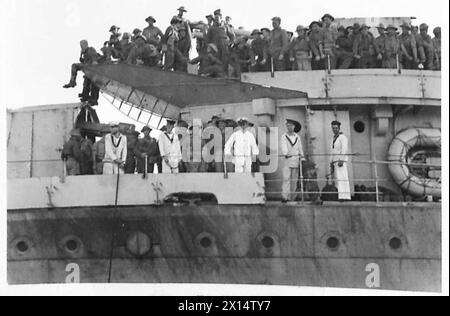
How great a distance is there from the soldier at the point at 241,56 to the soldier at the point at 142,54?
59.4 inches

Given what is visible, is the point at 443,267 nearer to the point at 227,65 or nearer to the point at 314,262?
the point at 314,262

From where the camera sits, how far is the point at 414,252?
17.7 metres

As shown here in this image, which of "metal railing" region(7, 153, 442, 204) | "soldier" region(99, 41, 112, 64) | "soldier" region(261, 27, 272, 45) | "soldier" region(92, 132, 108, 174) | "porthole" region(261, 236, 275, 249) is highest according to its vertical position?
"soldier" region(261, 27, 272, 45)

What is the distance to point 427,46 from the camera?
20.8 meters

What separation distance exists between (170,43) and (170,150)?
3.44 metres

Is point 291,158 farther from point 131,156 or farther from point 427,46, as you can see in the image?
point 427,46

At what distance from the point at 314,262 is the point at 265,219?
1.08 m

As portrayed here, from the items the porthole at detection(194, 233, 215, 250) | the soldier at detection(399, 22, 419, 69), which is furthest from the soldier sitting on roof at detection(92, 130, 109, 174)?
the soldier at detection(399, 22, 419, 69)

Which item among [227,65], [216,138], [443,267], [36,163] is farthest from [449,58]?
[36,163]

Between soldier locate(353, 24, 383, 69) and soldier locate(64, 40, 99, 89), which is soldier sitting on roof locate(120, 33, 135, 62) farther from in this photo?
soldier locate(353, 24, 383, 69)

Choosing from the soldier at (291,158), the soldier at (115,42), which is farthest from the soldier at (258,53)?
the soldier at (115,42)

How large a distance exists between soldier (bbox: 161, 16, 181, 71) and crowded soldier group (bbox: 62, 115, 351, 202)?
2434 mm

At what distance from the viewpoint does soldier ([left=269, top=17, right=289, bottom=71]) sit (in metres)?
20.3

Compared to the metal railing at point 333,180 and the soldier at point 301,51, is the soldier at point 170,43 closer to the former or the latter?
the soldier at point 301,51
